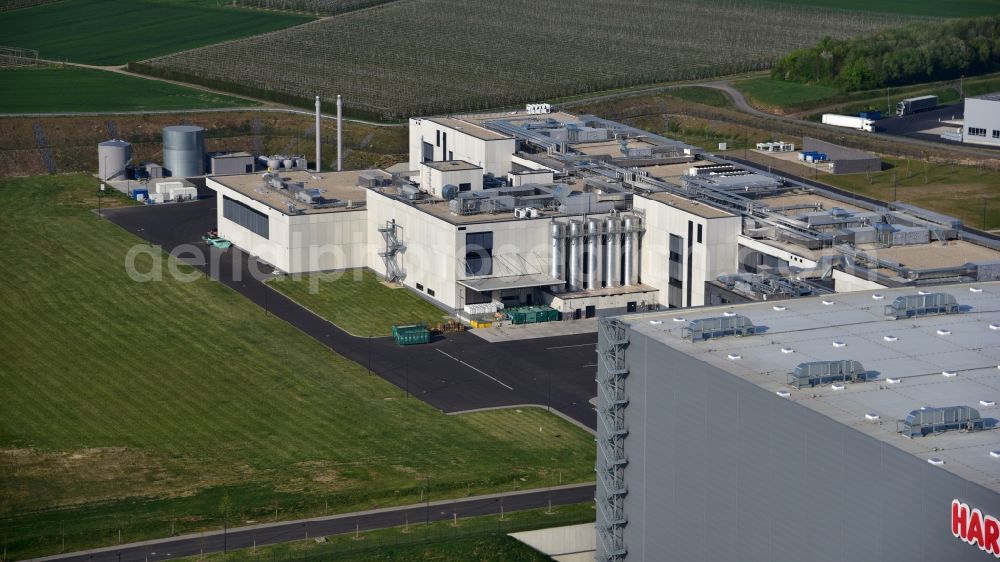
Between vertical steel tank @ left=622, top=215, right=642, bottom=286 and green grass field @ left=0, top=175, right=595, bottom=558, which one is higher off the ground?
vertical steel tank @ left=622, top=215, right=642, bottom=286

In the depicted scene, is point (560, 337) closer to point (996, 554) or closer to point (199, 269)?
point (199, 269)

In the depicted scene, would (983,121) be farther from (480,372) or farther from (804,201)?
(480,372)

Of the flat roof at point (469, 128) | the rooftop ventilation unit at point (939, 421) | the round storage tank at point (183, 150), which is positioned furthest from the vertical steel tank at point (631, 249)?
the rooftop ventilation unit at point (939, 421)

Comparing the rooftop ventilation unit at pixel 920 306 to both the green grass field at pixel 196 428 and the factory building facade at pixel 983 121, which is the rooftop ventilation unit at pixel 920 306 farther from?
the factory building facade at pixel 983 121

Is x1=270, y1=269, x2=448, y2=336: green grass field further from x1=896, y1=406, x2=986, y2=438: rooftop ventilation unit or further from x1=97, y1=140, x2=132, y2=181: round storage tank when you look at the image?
x1=896, y1=406, x2=986, y2=438: rooftop ventilation unit

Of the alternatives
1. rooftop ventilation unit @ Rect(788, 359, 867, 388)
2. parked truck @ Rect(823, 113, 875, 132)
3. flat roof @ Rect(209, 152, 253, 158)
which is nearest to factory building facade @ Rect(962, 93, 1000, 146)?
parked truck @ Rect(823, 113, 875, 132)

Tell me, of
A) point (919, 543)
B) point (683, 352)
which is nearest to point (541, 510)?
point (683, 352)

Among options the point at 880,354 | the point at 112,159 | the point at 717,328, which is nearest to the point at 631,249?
the point at 717,328
